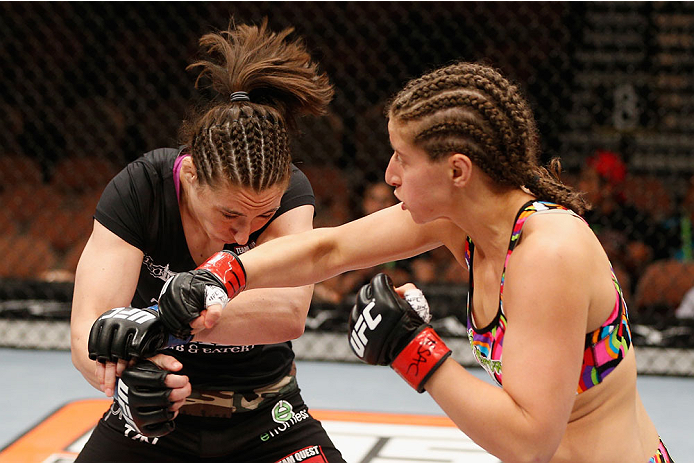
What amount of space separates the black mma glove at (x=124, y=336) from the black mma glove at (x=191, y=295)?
30 millimetres

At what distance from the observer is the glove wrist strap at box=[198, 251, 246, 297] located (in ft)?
4.09

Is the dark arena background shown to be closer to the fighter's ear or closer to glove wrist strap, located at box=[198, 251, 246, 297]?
glove wrist strap, located at box=[198, 251, 246, 297]

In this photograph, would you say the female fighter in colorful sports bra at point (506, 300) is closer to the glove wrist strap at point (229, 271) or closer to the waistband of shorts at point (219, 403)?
the glove wrist strap at point (229, 271)

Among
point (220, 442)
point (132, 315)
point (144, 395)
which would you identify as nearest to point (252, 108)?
point (132, 315)

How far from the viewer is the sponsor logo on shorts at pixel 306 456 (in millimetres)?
1568

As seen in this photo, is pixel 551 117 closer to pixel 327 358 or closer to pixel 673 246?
pixel 673 246

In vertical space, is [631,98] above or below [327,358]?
above

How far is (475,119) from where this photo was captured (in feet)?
3.66

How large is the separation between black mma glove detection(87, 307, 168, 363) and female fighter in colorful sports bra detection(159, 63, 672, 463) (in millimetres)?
61

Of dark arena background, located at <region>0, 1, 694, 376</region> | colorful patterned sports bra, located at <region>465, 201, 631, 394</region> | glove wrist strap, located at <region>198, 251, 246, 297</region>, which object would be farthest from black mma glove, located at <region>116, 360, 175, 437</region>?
dark arena background, located at <region>0, 1, 694, 376</region>

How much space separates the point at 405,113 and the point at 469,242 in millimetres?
270

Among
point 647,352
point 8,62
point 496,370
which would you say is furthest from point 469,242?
point 8,62

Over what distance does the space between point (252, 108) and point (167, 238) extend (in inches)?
12.2

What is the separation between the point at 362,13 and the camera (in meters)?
4.51
